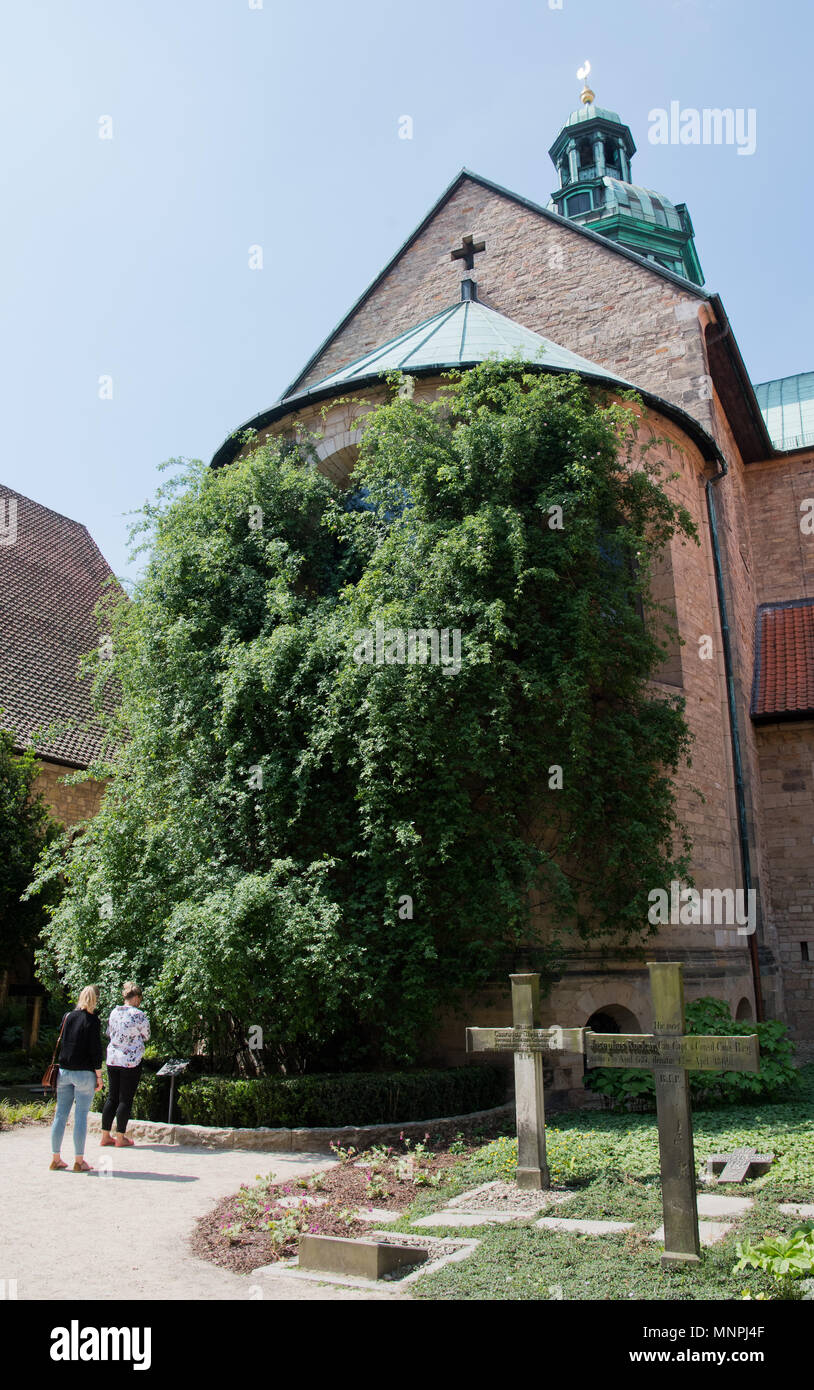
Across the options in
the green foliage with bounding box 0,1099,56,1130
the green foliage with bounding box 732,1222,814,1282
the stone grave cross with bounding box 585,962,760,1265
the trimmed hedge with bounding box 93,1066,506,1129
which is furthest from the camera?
the green foliage with bounding box 0,1099,56,1130

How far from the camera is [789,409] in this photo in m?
22.5

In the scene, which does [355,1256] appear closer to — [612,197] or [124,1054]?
[124,1054]

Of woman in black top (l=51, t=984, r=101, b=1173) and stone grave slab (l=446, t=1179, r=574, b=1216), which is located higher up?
woman in black top (l=51, t=984, r=101, b=1173)

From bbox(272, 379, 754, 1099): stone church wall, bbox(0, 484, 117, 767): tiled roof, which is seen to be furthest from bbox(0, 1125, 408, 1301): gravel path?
bbox(0, 484, 117, 767): tiled roof

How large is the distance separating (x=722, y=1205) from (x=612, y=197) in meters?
34.4

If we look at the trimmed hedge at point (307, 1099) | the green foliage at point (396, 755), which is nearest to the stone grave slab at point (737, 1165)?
the trimmed hedge at point (307, 1099)

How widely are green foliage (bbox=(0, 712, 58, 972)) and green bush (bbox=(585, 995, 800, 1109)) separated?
841 cm

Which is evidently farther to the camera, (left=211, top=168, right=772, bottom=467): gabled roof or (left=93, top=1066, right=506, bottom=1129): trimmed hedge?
(left=211, top=168, right=772, bottom=467): gabled roof

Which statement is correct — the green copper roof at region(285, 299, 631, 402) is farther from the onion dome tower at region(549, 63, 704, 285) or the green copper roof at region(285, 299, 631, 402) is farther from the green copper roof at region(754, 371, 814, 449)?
the onion dome tower at region(549, 63, 704, 285)

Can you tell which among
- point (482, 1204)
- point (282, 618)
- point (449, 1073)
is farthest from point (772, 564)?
point (482, 1204)

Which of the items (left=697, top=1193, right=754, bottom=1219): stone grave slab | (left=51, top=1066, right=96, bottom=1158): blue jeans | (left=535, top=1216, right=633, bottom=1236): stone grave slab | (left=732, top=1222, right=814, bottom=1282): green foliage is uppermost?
(left=51, top=1066, right=96, bottom=1158): blue jeans

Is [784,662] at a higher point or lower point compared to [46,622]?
lower

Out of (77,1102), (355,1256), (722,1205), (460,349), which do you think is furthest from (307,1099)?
(460,349)

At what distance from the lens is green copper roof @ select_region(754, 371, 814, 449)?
21062 mm
